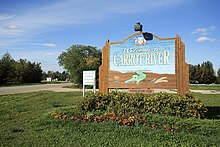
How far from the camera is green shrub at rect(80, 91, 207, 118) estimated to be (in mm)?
6501

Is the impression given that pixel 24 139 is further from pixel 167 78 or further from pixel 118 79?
pixel 167 78

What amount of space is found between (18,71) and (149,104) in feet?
137

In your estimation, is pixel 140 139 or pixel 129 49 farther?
pixel 129 49

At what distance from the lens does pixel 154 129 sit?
5.32 metres

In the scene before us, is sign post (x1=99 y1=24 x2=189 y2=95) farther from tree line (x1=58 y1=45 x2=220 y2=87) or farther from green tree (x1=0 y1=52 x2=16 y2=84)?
green tree (x1=0 y1=52 x2=16 y2=84)

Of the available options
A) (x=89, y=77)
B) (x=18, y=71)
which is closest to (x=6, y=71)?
(x=18, y=71)

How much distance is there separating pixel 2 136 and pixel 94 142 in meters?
2.45

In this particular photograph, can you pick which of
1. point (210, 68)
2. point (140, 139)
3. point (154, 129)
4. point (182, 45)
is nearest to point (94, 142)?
point (140, 139)

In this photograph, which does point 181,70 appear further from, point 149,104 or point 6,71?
point 6,71

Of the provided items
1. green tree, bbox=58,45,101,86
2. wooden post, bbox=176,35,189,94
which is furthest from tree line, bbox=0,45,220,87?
wooden post, bbox=176,35,189,94

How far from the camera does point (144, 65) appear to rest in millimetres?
7859

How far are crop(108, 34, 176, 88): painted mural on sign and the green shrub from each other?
0.69 meters

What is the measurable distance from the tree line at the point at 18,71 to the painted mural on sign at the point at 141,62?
117 ft

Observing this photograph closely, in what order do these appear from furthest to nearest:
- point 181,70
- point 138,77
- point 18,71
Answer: point 18,71
point 138,77
point 181,70
